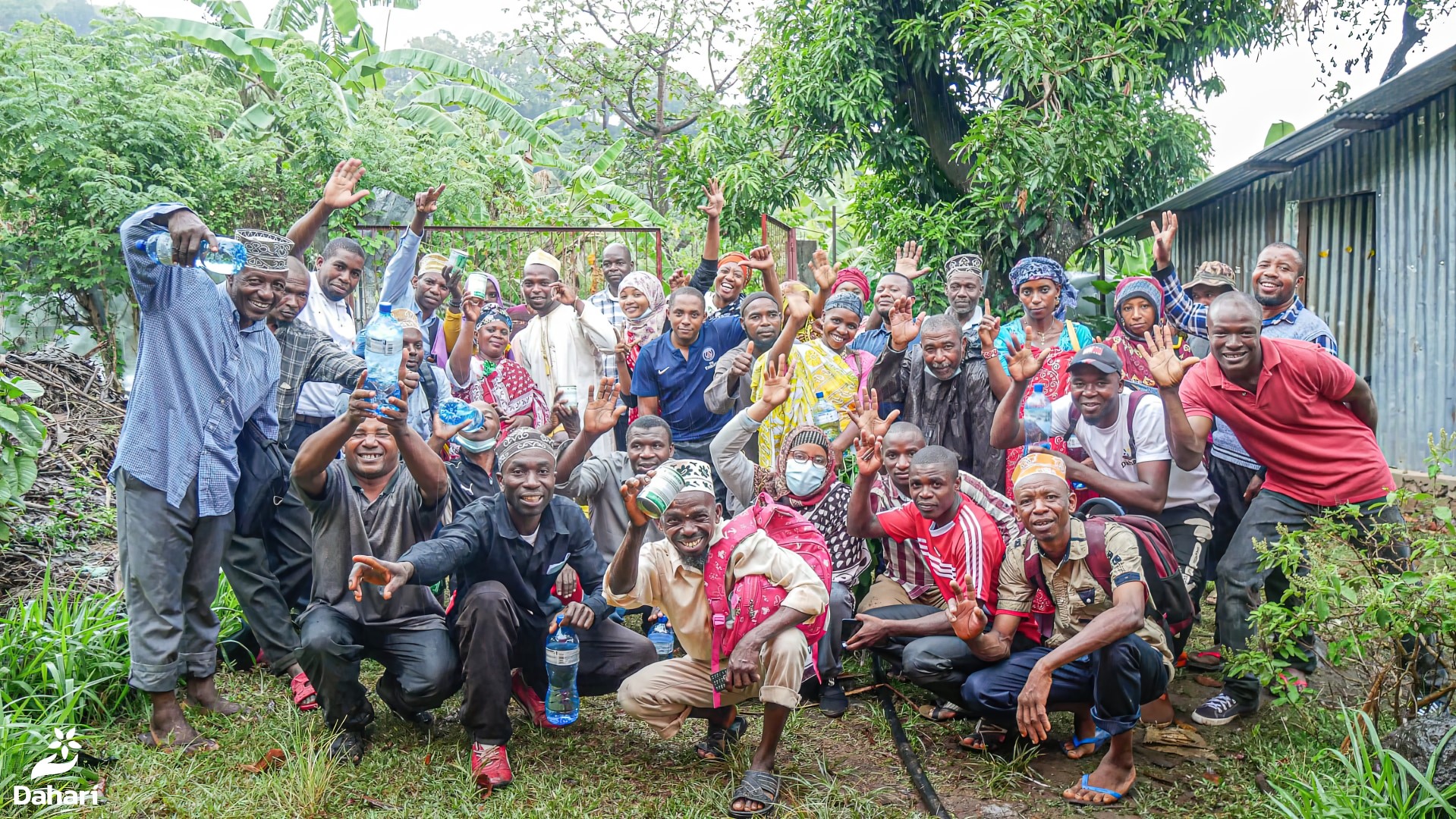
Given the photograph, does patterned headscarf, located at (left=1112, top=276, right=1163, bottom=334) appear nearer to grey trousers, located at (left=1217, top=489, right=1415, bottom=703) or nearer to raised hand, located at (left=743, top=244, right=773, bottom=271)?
grey trousers, located at (left=1217, top=489, right=1415, bottom=703)

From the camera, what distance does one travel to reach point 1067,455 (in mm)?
5094

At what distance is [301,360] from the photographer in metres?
4.94

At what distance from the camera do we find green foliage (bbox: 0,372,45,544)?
5488 mm

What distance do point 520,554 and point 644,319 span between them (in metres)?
2.75

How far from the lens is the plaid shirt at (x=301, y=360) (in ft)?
15.9

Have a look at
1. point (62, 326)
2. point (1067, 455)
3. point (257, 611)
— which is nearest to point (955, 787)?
point (1067, 455)

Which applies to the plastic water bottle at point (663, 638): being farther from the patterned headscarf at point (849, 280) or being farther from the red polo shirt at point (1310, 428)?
the red polo shirt at point (1310, 428)

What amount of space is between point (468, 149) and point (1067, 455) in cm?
1055

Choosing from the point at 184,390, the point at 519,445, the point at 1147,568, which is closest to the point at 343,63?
the point at 184,390

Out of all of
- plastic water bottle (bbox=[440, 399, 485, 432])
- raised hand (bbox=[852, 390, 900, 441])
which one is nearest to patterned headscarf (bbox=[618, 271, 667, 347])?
plastic water bottle (bbox=[440, 399, 485, 432])

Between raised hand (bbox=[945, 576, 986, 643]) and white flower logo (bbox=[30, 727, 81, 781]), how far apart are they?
361 cm

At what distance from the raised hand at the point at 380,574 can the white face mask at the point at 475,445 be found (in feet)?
3.17

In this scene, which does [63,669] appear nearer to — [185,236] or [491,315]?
[185,236]

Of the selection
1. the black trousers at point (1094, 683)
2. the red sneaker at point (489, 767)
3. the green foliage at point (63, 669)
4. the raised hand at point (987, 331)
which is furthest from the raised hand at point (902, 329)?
the green foliage at point (63, 669)
